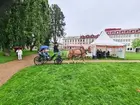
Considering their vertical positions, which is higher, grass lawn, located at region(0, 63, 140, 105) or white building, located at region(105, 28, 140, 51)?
white building, located at region(105, 28, 140, 51)

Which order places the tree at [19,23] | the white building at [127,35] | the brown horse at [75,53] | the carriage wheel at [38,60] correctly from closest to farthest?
the carriage wheel at [38,60], the brown horse at [75,53], the tree at [19,23], the white building at [127,35]

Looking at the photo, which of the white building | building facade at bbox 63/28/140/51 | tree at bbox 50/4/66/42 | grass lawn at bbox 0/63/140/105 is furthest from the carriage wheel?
the white building

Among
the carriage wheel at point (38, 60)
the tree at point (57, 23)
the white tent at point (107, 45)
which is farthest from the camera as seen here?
the tree at point (57, 23)

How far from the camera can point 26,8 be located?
20.9m

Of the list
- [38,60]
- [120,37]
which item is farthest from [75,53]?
[120,37]

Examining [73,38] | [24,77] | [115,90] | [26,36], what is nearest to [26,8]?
[26,36]

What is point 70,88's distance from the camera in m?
8.66

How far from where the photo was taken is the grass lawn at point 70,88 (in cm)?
751

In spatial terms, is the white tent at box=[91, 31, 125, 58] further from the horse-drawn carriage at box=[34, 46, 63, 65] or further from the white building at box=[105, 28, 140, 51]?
the white building at box=[105, 28, 140, 51]

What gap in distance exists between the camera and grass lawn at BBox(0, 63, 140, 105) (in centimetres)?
751

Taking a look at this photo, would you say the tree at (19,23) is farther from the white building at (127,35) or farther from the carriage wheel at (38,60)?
the white building at (127,35)

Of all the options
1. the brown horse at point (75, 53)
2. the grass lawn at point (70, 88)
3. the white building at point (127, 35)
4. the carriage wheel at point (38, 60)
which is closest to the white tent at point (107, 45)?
the brown horse at point (75, 53)

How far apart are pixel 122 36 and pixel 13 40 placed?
257 feet

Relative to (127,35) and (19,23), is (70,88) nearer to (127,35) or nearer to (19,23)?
(19,23)
